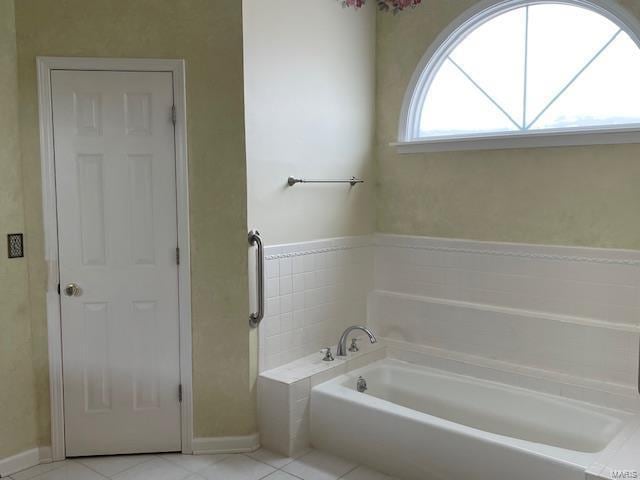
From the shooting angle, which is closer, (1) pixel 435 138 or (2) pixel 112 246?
(2) pixel 112 246

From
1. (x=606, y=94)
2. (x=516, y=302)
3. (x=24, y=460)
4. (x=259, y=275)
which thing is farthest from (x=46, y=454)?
(x=606, y=94)

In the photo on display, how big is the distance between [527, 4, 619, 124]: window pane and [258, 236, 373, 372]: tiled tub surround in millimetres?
1356

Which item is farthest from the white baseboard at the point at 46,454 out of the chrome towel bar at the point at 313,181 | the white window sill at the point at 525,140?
the white window sill at the point at 525,140

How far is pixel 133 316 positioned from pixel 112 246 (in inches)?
14.9

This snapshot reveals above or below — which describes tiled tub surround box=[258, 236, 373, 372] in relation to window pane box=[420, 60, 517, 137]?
below

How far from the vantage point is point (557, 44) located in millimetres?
3289

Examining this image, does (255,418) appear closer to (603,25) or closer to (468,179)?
(468,179)

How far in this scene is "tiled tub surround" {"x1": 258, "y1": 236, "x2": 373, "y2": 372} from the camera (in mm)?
3408

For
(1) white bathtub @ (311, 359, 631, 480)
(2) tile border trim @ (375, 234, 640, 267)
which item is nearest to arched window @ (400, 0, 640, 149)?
(2) tile border trim @ (375, 234, 640, 267)

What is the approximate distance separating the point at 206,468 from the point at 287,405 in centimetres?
51

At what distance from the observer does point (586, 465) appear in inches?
96.3

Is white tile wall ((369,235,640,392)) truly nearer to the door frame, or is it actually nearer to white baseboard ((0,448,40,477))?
the door frame

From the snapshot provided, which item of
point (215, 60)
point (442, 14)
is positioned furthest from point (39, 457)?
point (442, 14)

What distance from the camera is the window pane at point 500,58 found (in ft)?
11.3
